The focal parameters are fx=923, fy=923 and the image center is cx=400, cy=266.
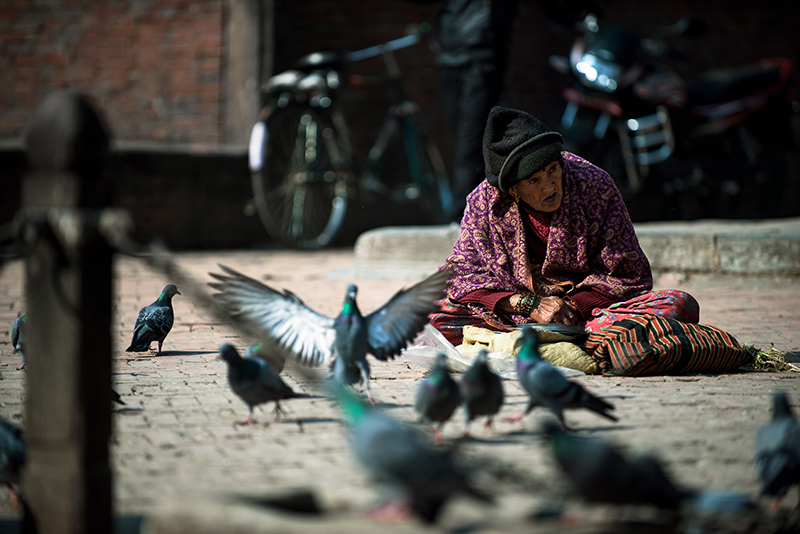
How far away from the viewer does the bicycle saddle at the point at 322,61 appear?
8.83 m

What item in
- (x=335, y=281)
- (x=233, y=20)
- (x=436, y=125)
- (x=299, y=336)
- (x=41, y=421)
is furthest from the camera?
(x=436, y=125)

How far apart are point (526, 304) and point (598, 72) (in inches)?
216

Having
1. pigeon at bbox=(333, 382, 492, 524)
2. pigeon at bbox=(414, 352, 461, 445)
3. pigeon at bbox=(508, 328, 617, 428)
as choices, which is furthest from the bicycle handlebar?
pigeon at bbox=(333, 382, 492, 524)

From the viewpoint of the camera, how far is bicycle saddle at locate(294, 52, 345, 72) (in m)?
8.83

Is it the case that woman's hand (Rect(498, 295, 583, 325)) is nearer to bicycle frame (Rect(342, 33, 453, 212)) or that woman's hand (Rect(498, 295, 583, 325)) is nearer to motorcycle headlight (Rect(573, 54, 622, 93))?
bicycle frame (Rect(342, 33, 453, 212))

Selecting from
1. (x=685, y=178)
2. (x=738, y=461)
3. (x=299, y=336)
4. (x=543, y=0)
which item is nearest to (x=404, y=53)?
(x=543, y=0)

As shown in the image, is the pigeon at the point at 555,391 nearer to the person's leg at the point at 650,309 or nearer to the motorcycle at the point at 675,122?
the person's leg at the point at 650,309

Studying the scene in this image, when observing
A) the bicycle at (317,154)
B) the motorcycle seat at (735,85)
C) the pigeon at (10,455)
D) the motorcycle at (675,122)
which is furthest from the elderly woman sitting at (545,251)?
the motorcycle seat at (735,85)

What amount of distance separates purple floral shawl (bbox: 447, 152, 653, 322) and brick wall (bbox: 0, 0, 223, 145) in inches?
248

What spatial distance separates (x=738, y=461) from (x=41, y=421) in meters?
2.00

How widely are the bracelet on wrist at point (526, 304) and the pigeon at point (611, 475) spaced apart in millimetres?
2400

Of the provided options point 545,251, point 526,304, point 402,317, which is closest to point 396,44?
point 545,251

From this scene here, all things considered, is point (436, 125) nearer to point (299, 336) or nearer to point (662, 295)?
point (662, 295)

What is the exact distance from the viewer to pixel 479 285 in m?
4.54
